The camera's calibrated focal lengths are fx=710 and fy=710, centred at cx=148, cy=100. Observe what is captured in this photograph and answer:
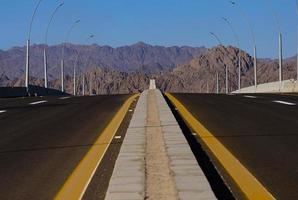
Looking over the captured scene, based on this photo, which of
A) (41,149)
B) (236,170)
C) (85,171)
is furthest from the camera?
(41,149)

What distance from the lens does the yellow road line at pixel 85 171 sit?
7.43 meters

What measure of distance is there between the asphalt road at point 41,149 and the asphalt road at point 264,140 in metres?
2.32

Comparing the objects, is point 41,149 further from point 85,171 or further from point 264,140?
point 264,140

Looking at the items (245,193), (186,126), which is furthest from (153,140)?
(245,193)

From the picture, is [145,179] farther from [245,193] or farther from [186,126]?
[186,126]

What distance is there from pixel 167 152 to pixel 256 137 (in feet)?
10.4

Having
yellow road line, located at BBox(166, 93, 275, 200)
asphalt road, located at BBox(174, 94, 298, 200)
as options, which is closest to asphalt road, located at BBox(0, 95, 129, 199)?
yellow road line, located at BBox(166, 93, 275, 200)

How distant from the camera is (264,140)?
1191 cm

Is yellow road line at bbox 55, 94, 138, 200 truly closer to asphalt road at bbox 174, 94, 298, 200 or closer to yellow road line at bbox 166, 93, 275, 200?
yellow road line at bbox 166, 93, 275, 200

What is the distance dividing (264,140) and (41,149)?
3.70 meters

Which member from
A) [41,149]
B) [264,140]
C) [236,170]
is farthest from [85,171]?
[264,140]

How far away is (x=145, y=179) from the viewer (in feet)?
24.9

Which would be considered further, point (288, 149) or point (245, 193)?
point (288, 149)

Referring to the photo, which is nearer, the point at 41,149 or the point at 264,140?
the point at 41,149
